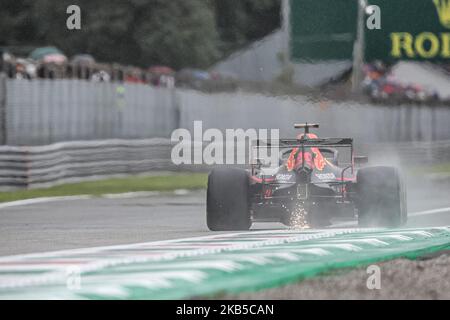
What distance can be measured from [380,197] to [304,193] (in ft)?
2.59

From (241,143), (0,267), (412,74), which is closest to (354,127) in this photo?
(241,143)

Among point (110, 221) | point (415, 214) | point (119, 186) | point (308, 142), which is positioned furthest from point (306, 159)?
point (119, 186)

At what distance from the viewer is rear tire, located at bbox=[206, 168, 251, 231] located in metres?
14.2

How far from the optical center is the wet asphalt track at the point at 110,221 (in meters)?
13.3

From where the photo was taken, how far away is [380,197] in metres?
13.9

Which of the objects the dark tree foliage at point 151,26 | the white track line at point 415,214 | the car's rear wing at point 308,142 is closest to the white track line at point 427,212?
the white track line at point 415,214

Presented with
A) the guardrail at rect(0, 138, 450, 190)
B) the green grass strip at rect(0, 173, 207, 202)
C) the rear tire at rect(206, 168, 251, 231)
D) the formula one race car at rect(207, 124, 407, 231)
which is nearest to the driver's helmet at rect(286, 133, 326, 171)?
the formula one race car at rect(207, 124, 407, 231)

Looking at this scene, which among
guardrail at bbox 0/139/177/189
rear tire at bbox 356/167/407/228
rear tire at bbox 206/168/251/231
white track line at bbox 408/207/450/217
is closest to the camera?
rear tire at bbox 356/167/407/228

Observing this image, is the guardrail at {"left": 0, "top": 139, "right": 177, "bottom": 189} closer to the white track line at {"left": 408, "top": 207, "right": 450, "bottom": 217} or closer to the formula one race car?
the white track line at {"left": 408, "top": 207, "right": 450, "bottom": 217}

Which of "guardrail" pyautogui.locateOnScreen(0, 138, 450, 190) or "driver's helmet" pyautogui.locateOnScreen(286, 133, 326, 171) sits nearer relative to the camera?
"driver's helmet" pyautogui.locateOnScreen(286, 133, 326, 171)

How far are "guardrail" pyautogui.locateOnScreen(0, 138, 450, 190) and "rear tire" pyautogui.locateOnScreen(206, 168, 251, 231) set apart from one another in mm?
10087

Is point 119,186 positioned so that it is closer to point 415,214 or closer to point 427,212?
point 427,212

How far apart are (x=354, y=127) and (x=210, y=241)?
25622mm

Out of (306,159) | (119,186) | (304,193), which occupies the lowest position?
(119,186)
